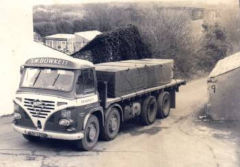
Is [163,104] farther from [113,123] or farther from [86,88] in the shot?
[86,88]

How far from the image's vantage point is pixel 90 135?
11.7 meters

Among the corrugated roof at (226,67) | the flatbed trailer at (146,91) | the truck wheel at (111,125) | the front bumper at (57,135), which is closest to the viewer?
the front bumper at (57,135)

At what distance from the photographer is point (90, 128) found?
11.7 meters

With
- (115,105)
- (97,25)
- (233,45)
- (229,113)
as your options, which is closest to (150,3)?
(97,25)

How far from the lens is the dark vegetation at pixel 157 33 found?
25.0m

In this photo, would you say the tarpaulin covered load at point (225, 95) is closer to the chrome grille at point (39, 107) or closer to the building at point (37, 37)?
the chrome grille at point (39, 107)

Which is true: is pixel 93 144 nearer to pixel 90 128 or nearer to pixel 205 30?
pixel 90 128

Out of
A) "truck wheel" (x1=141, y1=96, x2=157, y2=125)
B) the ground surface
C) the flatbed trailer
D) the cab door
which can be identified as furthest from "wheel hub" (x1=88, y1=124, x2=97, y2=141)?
"truck wheel" (x1=141, y1=96, x2=157, y2=125)

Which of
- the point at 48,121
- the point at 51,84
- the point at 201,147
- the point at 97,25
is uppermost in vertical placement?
the point at 97,25

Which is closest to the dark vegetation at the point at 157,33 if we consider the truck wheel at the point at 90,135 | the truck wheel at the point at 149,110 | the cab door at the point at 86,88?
the truck wheel at the point at 149,110

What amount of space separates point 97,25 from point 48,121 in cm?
2682

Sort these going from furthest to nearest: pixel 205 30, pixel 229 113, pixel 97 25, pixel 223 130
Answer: pixel 97 25 < pixel 205 30 < pixel 229 113 < pixel 223 130

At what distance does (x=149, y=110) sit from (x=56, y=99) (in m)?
5.06

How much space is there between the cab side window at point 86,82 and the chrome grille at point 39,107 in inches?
31.5
